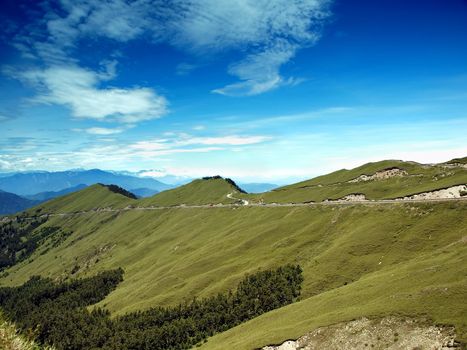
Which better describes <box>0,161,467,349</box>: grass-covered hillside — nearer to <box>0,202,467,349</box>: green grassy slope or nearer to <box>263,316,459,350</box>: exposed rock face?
<box>0,202,467,349</box>: green grassy slope

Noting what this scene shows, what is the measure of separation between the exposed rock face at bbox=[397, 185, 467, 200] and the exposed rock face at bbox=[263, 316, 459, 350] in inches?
3382

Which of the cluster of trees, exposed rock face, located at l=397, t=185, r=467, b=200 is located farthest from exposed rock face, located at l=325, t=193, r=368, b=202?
the cluster of trees

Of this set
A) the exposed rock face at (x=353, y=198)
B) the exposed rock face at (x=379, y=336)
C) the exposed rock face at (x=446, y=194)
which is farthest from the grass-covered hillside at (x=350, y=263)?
the exposed rock face at (x=446, y=194)

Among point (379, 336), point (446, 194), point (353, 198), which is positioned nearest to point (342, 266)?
point (446, 194)

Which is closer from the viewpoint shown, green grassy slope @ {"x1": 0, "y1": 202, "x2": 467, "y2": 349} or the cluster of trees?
green grassy slope @ {"x1": 0, "y1": 202, "x2": 467, "y2": 349}

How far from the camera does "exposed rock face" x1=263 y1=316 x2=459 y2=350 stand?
5259 cm

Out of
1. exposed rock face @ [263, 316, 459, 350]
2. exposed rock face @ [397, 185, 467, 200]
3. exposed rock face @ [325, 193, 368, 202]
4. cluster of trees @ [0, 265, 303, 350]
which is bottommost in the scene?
cluster of trees @ [0, 265, 303, 350]

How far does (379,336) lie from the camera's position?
193ft

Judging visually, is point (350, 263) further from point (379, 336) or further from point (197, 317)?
point (197, 317)

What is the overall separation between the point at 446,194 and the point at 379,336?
315 ft

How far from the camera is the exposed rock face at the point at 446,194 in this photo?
129125mm

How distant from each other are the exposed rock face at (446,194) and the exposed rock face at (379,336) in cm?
8590

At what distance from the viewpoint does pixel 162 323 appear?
463 feet

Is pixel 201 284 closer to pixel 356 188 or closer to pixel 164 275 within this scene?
pixel 164 275
